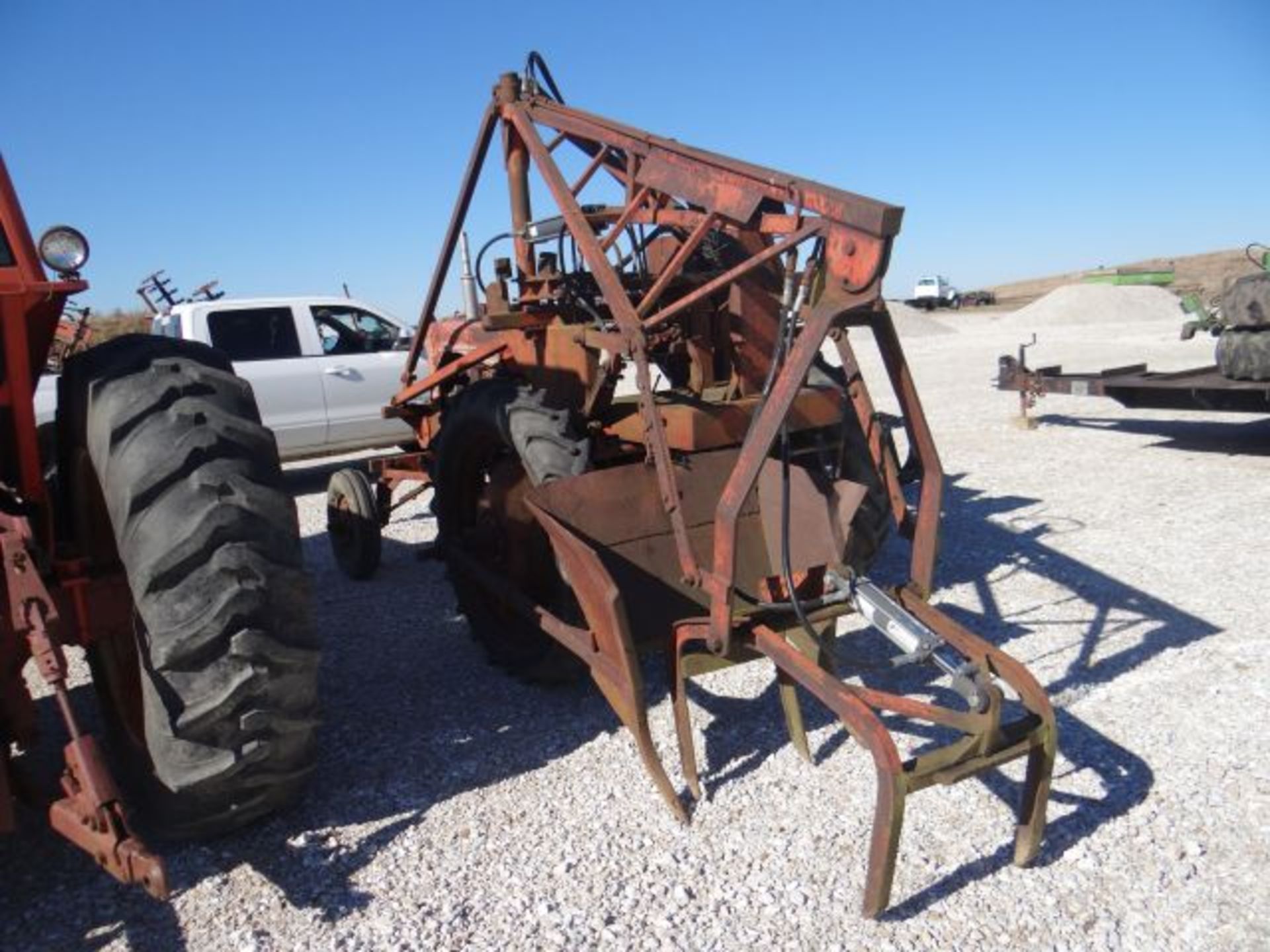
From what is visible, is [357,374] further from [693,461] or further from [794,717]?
[794,717]

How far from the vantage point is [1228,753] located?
3.22 meters

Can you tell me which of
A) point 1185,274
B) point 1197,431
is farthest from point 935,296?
point 1197,431

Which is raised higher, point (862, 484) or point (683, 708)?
point (862, 484)

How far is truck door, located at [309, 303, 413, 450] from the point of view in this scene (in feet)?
29.1

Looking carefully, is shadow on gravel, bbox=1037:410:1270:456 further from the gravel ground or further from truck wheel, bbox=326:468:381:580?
truck wheel, bbox=326:468:381:580

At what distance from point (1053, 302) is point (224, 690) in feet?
104

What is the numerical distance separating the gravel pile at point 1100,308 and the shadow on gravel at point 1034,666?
2545 cm

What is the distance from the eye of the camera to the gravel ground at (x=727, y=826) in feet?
8.26

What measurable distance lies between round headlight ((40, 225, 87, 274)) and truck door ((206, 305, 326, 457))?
596 centimetres

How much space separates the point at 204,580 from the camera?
8.09ft

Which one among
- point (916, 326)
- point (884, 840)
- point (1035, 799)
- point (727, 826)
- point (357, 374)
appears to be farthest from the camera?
point (916, 326)

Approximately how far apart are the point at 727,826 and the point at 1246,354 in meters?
7.38

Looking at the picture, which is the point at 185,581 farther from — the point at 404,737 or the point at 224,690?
the point at 404,737

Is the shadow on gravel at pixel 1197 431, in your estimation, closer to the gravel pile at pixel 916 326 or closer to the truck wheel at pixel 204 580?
the truck wheel at pixel 204 580
